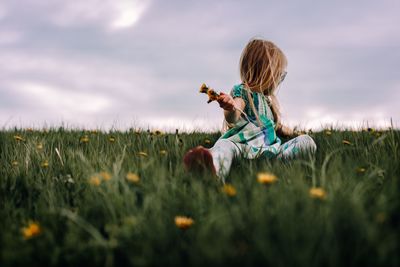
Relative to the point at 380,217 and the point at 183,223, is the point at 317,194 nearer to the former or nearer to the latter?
the point at 380,217

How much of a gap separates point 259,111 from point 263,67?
1.35 feet

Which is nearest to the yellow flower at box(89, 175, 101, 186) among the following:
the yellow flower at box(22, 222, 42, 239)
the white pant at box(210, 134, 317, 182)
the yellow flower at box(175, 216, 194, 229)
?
the yellow flower at box(22, 222, 42, 239)

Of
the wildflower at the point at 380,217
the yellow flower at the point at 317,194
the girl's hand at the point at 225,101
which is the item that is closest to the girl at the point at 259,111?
the girl's hand at the point at 225,101

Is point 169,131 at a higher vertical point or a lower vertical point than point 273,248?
higher

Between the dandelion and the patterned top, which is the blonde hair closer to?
the patterned top

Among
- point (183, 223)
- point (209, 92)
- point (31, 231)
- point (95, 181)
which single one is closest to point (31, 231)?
point (31, 231)

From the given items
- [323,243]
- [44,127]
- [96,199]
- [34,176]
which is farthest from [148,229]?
[44,127]

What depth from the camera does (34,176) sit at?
3.08 meters

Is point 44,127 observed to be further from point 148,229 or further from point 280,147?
point 148,229

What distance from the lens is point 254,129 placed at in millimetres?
4000

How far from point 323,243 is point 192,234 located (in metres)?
0.52

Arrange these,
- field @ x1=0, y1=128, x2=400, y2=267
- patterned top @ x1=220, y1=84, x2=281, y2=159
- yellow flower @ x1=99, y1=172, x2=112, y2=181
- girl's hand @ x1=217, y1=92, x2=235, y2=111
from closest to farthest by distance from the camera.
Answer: field @ x1=0, y1=128, x2=400, y2=267 → yellow flower @ x1=99, y1=172, x2=112, y2=181 → girl's hand @ x1=217, y1=92, x2=235, y2=111 → patterned top @ x1=220, y1=84, x2=281, y2=159

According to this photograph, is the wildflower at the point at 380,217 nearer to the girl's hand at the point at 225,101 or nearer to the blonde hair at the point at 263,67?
the girl's hand at the point at 225,101

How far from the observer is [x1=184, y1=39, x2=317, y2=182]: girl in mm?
3795
